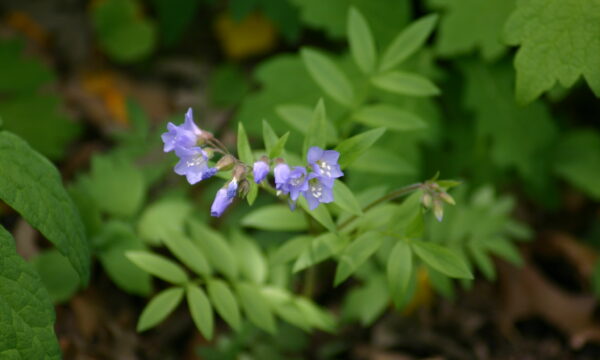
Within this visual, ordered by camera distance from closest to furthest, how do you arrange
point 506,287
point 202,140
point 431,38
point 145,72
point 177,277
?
point 202,140
point 177,277
point 506,287
point 431,38
point 145,72

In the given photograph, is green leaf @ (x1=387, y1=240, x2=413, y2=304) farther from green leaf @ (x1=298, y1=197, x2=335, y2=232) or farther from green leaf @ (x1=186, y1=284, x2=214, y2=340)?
green leaf @ (x1=186, y1=284, x2=214, y2=340)

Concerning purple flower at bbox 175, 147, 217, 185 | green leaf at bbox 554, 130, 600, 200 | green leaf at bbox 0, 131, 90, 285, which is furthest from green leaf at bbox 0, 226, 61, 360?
green leaf at bbox 554, 130, 600, 200

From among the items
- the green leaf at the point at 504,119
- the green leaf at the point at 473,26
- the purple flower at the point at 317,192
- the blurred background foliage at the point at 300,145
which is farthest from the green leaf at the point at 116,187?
the green leaf at the point at 504,119

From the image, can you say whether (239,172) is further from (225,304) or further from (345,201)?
(225,304)

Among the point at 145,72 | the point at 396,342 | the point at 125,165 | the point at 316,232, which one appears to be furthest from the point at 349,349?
the point at 145,72

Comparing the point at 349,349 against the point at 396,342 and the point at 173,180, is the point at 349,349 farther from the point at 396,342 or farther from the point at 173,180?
the point at 173,180

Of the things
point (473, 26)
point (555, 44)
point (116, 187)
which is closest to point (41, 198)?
point (116, 187)
